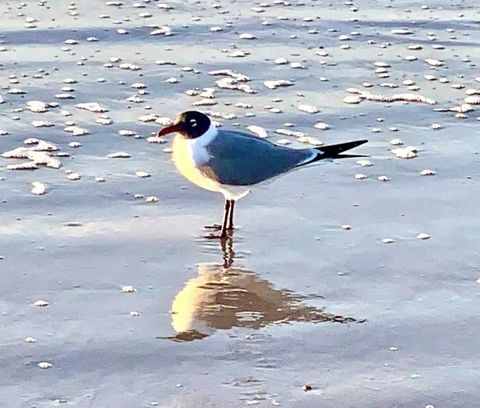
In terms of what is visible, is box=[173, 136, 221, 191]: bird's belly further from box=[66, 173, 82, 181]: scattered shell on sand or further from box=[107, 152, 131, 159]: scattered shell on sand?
box=[107, 152, 131, 159]: scattered shell on sand

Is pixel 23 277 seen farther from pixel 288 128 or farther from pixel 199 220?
pixel 288 128

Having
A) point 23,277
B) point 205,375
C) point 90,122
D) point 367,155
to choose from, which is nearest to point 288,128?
point 367,155

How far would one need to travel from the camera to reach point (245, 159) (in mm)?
5172

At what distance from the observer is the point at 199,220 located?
5.20 m

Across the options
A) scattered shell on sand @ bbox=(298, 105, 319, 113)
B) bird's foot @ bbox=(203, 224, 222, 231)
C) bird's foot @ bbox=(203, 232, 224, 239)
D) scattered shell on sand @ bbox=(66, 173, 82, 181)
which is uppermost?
scattered shell on sand @ bbox=(298, 105, 319, 113)

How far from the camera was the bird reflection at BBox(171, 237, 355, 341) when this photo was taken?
13.4 ft

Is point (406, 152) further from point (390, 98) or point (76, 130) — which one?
point (76, 130)

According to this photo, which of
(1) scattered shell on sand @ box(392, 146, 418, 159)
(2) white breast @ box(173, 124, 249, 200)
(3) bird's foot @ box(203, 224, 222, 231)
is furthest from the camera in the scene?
(1) scattered shell on sand @ box(392, 146, 418, 159)

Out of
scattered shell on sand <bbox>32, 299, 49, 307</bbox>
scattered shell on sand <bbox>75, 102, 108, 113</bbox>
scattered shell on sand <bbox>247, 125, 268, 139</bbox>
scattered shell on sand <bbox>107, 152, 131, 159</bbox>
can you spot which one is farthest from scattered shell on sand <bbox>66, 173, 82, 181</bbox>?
scattered shell on sand <bbox>32, 299, 49, 307</bbox>

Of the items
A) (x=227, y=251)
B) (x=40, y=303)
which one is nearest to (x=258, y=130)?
(x=227, y=251)

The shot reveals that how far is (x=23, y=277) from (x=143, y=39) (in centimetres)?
433

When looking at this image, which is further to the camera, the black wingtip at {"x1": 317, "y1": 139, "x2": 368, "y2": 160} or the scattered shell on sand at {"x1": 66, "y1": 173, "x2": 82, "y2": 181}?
the scattered shell on sand at {"x1": 66, "y1": 173, "x2": 82, "y2": 181}

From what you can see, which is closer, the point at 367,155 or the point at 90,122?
the point at 367,155

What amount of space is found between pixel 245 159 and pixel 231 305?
106cm
